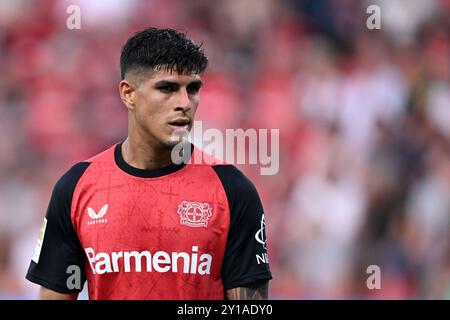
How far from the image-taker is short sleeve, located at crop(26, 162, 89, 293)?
3783mm

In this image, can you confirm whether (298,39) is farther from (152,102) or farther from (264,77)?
(152,102)

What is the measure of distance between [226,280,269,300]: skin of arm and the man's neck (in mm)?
656

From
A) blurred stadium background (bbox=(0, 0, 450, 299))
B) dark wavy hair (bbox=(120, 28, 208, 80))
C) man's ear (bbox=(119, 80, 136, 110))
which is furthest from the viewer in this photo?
blurred stadium background (bbox=(0, 0, 450, 299))

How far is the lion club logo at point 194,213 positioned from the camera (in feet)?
12.1

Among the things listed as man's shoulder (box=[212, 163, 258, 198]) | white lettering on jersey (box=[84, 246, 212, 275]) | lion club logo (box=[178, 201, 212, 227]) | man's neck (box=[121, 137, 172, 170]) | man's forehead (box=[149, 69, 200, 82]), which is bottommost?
white lettering on jersey (box=[84, 246, 212, 275])

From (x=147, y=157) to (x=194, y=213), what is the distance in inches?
14.3

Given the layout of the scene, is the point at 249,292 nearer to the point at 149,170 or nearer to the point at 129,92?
the point at 149,170

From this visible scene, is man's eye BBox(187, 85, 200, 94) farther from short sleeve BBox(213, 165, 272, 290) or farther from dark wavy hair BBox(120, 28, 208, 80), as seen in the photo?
short sleeve BBox(213, 165, 272, 290)

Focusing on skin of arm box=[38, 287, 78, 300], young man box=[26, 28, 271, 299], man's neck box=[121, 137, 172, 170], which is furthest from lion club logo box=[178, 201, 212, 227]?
skin of arm box=[38, 287, 78, 300]

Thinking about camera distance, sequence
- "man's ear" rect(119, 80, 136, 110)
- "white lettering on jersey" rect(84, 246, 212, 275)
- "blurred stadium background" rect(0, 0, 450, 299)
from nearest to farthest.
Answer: "white lettering on jersey" rect(84, 246, 212, 275) → "man's ear" rect(119, 80, 136, 110) → "blurred stadium background" rect(0, 0, 450, 299)

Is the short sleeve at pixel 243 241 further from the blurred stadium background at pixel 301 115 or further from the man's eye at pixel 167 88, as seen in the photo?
the blurred stadium background at pixel 301 115

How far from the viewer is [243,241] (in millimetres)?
3713

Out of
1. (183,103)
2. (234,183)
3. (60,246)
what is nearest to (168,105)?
(183,103)
